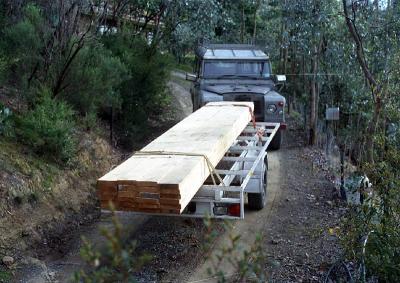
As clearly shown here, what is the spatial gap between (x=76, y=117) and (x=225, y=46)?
5.31 meters

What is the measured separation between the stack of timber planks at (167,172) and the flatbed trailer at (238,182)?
0.25 meters

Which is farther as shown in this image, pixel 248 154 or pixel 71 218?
pixel 248 154

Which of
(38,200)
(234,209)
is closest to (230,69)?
(38,200)

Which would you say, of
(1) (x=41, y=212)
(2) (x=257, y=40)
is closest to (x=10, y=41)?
(1) (x=41, y=212)

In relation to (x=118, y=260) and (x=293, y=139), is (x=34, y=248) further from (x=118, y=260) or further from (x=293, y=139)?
(x=293, y=139)

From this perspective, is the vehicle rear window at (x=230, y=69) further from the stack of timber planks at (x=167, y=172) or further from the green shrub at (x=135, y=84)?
the stack of timber planks at (x=167, y=172)

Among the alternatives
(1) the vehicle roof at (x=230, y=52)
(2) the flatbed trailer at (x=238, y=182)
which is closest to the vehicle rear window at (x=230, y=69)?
(1) the vehicle roof at (x=230, y=52)

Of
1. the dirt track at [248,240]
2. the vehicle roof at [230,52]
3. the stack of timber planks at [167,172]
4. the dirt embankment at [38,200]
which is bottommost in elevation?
the dirt track at [248,240]

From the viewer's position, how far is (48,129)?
28.6 feet

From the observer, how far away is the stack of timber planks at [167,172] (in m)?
5.68

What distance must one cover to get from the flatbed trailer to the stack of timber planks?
246 millimetres

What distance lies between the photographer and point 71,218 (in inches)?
325

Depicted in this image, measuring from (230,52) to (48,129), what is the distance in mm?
6491

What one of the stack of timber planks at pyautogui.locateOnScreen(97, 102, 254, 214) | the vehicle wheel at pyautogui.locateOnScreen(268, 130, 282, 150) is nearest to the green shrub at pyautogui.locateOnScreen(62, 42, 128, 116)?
the stack of timber planks at pyautogui.locateOnScreen(97, 102, 254, 214)
